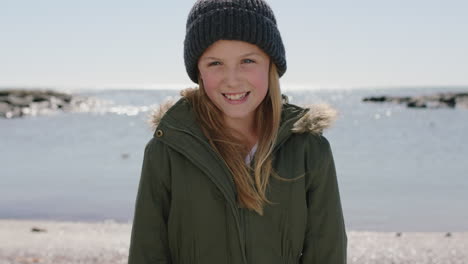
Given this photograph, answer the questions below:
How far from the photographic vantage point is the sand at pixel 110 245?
25.0ft

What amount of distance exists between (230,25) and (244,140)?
0.50 m

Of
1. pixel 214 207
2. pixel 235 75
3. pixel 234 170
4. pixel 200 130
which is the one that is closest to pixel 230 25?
pixel 235 75

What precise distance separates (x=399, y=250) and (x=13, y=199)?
782 cm

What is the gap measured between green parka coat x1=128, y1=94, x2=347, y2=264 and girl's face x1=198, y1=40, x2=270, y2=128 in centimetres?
16

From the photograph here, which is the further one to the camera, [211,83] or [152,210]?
[211,83]

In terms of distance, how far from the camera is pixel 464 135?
27.1 metres

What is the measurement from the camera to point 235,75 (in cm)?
230

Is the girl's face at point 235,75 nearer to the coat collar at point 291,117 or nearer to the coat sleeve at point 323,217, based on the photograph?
the coat collar at point 291,117

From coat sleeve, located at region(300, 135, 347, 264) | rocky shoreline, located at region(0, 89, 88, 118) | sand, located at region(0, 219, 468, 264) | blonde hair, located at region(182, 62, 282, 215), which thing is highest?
blonde hair, located at region(182, 62, 282, 215)

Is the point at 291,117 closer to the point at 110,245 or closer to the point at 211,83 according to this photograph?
the point at 211,83

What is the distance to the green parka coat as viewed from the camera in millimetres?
2201

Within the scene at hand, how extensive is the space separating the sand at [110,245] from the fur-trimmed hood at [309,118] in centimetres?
534

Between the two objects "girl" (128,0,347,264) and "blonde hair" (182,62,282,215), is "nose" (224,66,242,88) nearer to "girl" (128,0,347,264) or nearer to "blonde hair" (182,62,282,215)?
"girl" (128,0,347,264)

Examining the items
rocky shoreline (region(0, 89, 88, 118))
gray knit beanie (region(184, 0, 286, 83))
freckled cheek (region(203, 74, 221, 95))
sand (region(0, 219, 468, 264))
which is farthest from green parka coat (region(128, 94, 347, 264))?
rocky shoreline (region(0, 89, 88, 118))
